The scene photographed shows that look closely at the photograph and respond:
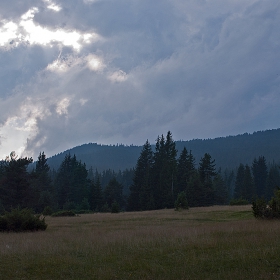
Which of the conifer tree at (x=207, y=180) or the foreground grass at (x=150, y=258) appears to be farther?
the conifer tree at (x=207, y=180)

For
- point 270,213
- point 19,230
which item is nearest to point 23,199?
point 19,230

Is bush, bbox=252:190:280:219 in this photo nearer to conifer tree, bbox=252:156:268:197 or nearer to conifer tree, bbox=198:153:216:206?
conifer tree, bbox=198:153:216:206

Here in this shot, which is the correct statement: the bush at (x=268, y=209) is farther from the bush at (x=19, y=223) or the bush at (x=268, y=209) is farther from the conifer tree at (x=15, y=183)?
the conifer tree at (x=15, y=183)

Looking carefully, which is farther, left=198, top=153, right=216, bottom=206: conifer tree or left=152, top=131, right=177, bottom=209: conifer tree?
left=152, top=131, right=177, bottom=209: conifer tree

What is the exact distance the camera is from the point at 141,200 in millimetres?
71875

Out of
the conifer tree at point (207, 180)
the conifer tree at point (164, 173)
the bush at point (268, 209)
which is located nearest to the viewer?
the bush at point (268, 209)

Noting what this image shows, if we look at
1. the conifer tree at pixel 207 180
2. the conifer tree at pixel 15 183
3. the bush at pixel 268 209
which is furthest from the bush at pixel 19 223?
the conifer tree at pixel 207 180

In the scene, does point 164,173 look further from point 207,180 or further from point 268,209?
point 268,209

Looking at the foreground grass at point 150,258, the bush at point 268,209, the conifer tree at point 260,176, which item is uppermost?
the conifer tree at point 260,176

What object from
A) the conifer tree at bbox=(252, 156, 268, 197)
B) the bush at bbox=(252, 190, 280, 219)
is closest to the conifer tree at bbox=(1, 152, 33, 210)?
the bush at bbox=(252, 190, 280, 219)

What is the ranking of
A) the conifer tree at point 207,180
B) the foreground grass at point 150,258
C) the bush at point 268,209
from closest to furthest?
the foreground grass at point 150,258 → the bush at point 268,209 → the conifer tree at point 207,180

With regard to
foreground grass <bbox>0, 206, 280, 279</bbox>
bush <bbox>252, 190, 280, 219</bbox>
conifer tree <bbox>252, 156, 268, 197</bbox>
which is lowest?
foreground grass <bbox>0, 206, 280, 279</bbox>

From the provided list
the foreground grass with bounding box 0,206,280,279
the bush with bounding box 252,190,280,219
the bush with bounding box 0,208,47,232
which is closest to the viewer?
the foreground grass with bounding box 0,206,280,279

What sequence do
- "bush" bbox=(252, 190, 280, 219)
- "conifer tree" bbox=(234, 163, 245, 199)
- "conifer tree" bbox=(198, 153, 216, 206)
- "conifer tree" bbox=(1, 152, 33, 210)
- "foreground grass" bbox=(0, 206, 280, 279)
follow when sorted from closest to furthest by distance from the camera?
"foreground grass" bbox=(0, 206, 280, 279) → "bush" bbox=(252, 190, 280, 219) → "conifer tree" bbox=(1, 152, 33, 210) → "conifer tree" bbox=(198, 153, 216, 206) → "conifer tree" bbox=(234, 163, 245, 199)
